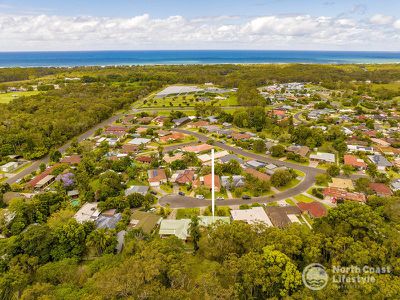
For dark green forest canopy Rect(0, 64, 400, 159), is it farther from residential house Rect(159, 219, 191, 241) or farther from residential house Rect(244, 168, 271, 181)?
residential house Rect(244, 168, 271, 181)

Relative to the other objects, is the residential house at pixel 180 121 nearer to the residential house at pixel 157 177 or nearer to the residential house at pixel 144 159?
the residential house at pixel 144 159

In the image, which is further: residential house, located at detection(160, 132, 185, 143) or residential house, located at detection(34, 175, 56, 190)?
residential house, located at detection(160, 132, 185, 143)

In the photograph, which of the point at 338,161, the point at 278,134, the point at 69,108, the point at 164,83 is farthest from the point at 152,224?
the point at 164,83

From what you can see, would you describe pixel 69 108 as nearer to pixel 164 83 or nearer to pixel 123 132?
pixel 123 132

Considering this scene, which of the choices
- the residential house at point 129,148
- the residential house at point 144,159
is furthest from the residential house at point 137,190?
the residential house at point 129,148

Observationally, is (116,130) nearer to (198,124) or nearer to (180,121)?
(180,121)

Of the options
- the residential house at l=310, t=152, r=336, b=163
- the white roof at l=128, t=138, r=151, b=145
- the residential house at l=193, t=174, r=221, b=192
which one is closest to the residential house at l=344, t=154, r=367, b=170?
the residential house at l=310, t=152, r=336, b=163

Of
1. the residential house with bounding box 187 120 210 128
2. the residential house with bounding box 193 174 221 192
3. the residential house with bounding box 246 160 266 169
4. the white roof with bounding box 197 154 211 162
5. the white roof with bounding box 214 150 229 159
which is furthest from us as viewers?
the residential house with bounding box 187 120 210 128
